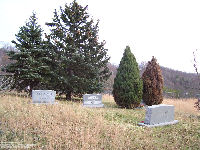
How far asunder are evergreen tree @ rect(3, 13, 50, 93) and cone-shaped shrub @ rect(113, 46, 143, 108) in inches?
204

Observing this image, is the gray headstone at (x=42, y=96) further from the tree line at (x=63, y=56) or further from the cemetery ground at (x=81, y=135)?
the cemetery ground at (x=81, y=135)

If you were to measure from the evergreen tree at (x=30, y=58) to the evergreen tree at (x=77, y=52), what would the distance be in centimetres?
83

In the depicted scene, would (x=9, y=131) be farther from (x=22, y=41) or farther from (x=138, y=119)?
(x=22, y=41)

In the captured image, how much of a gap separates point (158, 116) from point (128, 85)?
11.4 ft

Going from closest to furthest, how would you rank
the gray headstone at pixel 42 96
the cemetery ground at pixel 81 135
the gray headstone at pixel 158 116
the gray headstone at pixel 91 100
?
the cemetery ground at pixel 81 135 → the gray headstone at pixel 158 116 → the gray headstone at pixel 42 96 → the gray headstone at pixel 91 100

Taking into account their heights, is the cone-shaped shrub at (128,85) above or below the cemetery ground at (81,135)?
above

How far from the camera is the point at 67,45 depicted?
12812 mm

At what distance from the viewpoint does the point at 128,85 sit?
11.1 meters

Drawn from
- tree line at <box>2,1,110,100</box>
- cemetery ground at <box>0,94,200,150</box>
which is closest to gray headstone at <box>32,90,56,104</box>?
tree line at <box>2,1,110,100</box>

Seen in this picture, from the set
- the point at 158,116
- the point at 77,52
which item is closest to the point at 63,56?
the point at 77,52

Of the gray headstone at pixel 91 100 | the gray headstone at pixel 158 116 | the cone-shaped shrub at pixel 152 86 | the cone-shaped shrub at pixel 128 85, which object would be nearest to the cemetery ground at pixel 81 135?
the gray headstone at pixel 158 116

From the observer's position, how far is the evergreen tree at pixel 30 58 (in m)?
12.2

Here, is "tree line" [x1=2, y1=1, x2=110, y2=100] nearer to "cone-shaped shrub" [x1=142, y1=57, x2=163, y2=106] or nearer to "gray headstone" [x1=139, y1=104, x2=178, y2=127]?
"cone-shaped shrub" [x1=142, y1=57, x2=163, y2=106]

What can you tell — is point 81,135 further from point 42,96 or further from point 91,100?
point 42,96
